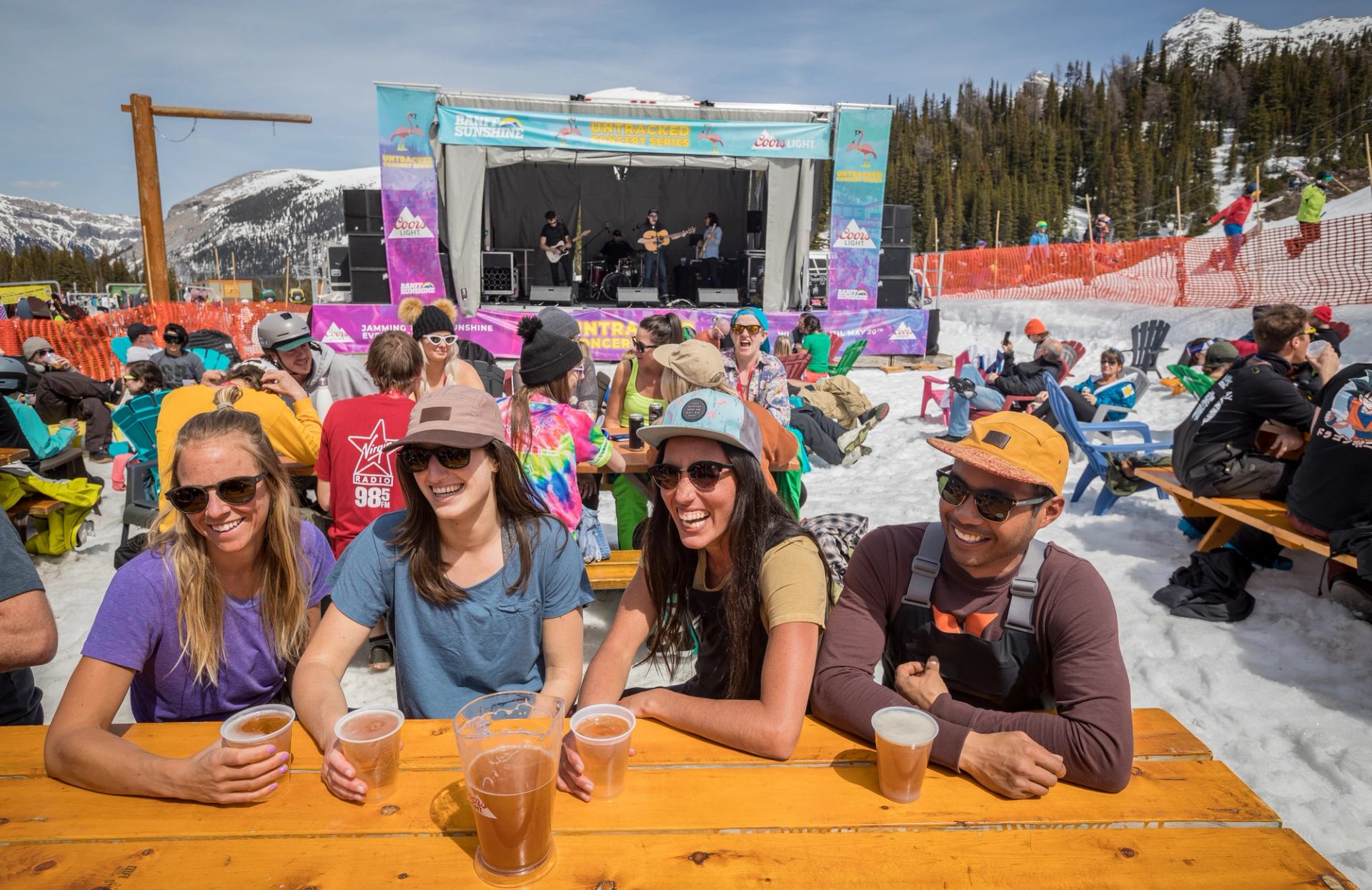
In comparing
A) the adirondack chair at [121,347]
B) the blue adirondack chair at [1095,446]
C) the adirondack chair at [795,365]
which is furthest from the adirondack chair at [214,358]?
the blue adirondack chair at [1095,446]

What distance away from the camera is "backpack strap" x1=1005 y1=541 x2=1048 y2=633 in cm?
164

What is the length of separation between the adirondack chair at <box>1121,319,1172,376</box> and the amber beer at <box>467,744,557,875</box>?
41.9ft

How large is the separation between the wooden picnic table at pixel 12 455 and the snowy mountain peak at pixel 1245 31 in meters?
118

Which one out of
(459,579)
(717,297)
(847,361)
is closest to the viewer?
(459,579)

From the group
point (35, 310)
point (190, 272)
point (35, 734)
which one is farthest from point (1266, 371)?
point (190, 272)

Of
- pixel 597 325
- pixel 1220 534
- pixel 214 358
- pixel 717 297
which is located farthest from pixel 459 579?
pixel 717 297

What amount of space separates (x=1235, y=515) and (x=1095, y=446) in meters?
1.73

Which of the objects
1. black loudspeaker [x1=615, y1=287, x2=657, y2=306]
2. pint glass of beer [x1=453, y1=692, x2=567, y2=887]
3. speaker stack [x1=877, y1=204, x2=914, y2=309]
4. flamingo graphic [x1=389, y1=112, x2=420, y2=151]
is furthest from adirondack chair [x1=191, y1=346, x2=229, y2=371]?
speaker stack [x1=877, y1=204, x2=914, y2=309]

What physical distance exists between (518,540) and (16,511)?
4.82 m

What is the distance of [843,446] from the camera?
25.4 feet

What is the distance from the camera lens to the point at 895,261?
15.0 meters

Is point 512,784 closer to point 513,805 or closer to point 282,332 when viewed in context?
point 513,805

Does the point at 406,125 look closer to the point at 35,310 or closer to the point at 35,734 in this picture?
the point at 35,310

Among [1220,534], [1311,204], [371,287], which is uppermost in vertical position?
[1311,204]
